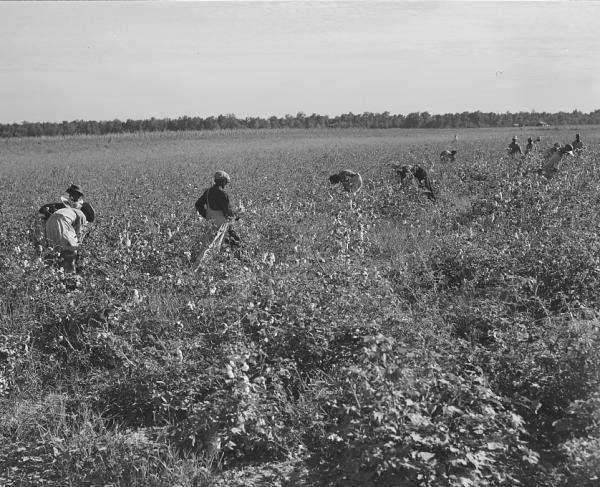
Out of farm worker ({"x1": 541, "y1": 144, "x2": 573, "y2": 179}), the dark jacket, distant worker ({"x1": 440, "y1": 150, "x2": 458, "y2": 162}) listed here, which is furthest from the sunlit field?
distant worker ({"x1": 440, "y1": 150, "x2": 458, "y2": 162})

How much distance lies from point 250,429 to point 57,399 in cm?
164

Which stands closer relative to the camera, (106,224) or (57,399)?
(57,399)

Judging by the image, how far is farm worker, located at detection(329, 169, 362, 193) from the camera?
978 centimetres

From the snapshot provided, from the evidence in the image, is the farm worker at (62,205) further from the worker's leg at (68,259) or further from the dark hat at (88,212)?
the worker's leg at (68,259)

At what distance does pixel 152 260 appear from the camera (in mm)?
6363

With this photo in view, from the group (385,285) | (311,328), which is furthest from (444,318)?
(311,328)

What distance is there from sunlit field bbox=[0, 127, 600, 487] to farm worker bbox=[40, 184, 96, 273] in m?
0.15

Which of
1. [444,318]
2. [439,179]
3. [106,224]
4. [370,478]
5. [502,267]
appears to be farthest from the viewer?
[439,179]

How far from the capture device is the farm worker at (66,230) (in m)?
6.36

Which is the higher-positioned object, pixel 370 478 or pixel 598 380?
pixel 598 380

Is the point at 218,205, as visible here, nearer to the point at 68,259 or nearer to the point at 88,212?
the point at 88,212

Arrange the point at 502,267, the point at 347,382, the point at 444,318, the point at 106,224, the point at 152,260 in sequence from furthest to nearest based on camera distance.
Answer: the point at 106,224 → the point at 152,260 → the point at 502,267 → the point at 444,318 → the point at 347,382

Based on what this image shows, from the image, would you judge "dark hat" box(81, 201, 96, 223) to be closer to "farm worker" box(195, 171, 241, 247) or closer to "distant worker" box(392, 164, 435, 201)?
"farm worker" box(195, 171, 241, 247)

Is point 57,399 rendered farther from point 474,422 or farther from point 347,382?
point 474,422
